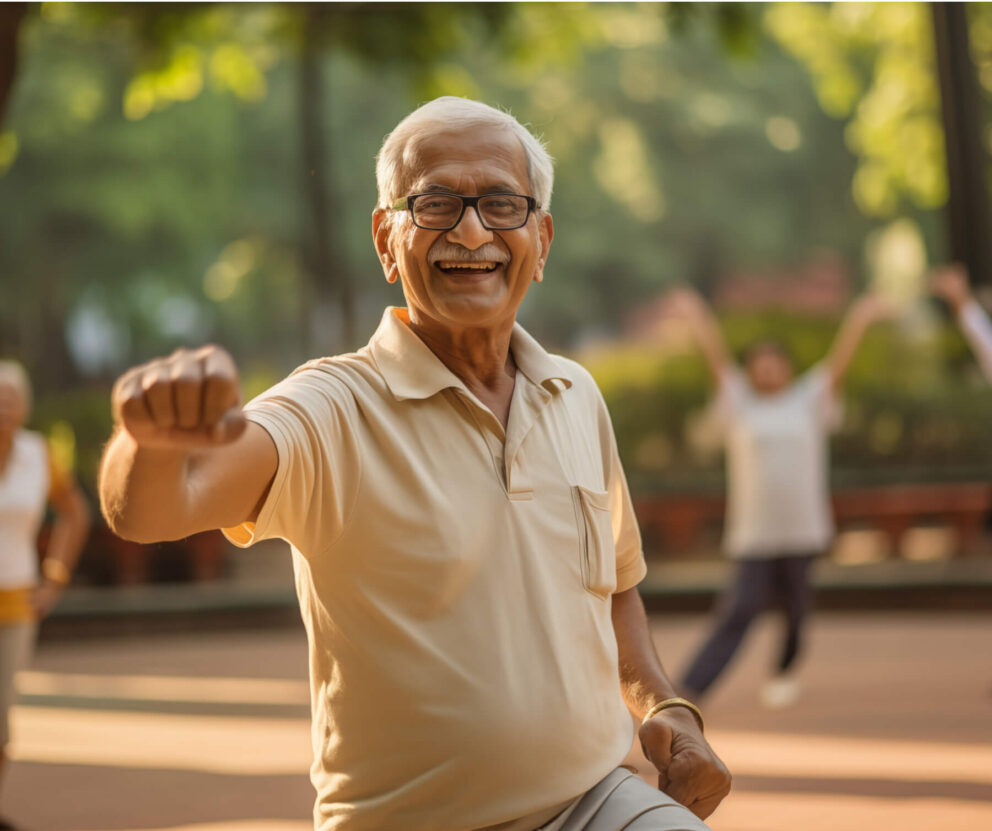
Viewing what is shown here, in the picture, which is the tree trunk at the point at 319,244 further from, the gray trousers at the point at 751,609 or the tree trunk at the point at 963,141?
the gray trousers at the point at 751,609

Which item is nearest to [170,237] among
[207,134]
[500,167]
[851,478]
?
[207,134]

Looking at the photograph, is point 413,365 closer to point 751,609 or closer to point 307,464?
point 307,464

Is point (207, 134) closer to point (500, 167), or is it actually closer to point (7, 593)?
point (7, 593)

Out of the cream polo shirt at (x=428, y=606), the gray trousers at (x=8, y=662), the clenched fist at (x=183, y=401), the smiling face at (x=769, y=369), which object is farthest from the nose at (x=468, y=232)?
the smiling face at (x=769, y=369)

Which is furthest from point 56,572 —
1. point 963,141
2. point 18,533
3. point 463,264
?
point 963,141

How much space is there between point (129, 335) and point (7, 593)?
1065cm

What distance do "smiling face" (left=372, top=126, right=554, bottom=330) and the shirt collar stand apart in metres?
0.06

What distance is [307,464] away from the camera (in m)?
2.03

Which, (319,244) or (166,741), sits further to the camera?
(319,244)

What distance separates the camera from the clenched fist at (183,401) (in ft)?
5.02

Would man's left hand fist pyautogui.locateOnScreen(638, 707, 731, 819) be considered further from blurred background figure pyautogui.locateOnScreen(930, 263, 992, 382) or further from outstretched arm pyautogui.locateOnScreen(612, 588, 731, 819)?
blurred background figure pyautogui.locateOnScreen(930, 263, 992, 382)

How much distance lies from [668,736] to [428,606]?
0.61 m

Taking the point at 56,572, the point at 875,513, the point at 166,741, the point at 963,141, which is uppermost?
the point at 963,141

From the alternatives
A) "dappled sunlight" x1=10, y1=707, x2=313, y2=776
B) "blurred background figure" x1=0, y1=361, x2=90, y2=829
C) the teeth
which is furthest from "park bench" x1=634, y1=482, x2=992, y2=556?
the teeth
